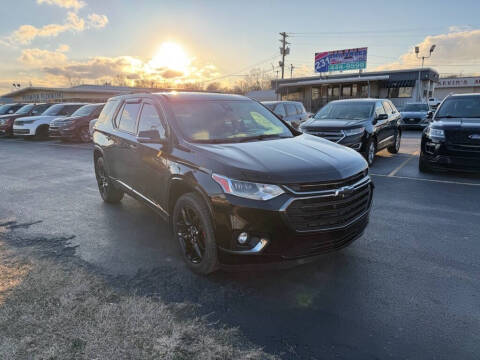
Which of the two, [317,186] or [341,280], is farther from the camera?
[341,280]

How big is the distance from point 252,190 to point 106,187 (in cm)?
378

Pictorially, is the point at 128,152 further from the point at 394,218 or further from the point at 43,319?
the point at 394,218

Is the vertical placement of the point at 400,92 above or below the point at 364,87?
below

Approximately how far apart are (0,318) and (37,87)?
180 ft

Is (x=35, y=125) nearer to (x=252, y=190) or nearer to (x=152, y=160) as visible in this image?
(x=152, y=160)

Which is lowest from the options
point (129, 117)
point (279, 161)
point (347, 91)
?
point (279, 161)

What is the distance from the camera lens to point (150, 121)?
167 inches

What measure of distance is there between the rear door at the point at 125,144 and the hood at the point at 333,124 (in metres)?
5.29

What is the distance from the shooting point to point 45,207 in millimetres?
5766

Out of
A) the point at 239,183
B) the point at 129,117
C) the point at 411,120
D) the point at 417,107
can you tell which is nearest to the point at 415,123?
the point at 411,120

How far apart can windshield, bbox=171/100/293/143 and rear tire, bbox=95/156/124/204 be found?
87.5 inches

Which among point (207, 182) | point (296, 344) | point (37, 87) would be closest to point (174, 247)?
point (207, 182)

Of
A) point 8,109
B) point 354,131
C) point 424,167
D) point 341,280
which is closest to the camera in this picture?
point 341,280

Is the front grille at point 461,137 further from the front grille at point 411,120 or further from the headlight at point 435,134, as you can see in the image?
the front grille at point 411,120
